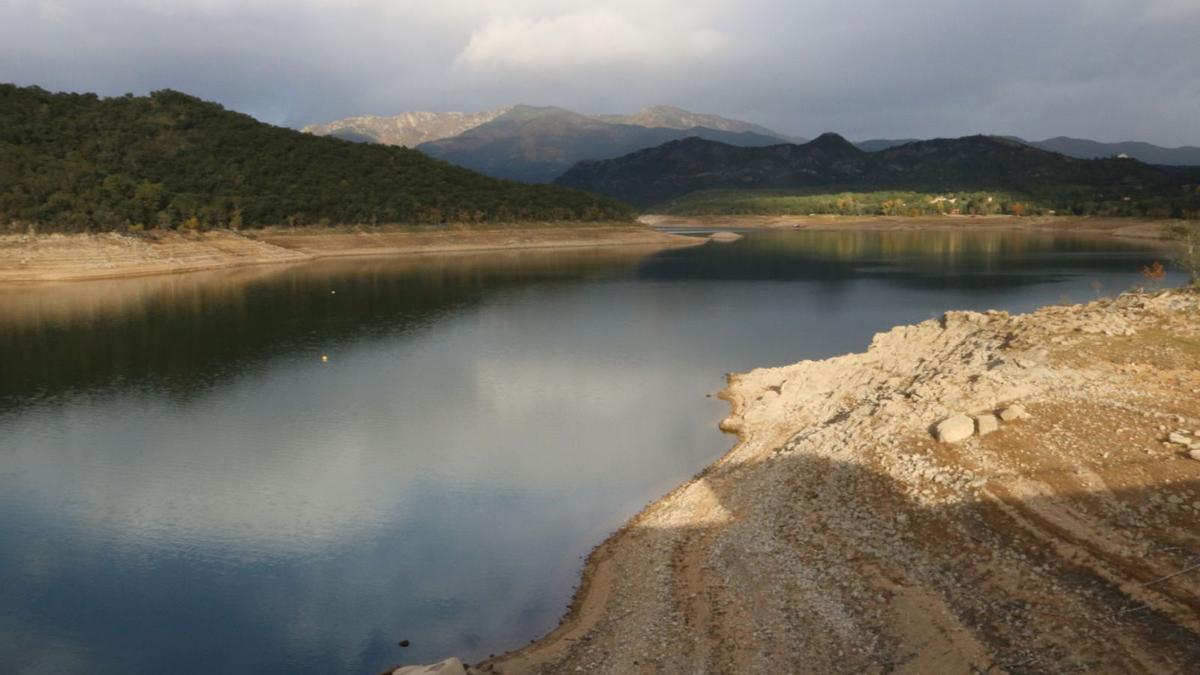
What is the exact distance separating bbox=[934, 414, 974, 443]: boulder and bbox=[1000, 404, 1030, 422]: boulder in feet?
2.61

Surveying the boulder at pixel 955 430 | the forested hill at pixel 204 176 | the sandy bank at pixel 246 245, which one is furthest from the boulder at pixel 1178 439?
the forested hill at pixel 204 176

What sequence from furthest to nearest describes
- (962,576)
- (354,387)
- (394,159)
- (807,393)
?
(394,159) < (354,387) < (807,393) < (962,576)

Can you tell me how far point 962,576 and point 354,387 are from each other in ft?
82.3

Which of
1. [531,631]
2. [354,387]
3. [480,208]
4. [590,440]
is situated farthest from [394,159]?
[531,631]

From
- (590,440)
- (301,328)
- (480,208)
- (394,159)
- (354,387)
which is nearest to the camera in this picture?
(590,440)

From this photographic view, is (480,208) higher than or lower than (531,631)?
higher

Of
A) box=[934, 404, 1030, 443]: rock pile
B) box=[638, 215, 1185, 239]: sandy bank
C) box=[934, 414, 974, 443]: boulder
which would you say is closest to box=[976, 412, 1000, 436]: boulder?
box=[934, 404, 1030, 443]: rock pile

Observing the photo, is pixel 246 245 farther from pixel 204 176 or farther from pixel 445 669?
pixel 445 669

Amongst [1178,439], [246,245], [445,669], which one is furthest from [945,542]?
[246,245]

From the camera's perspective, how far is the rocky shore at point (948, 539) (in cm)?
1105

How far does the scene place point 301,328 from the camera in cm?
4631

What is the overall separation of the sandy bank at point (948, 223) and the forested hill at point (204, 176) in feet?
177

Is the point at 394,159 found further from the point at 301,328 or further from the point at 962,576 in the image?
the point at 962,576

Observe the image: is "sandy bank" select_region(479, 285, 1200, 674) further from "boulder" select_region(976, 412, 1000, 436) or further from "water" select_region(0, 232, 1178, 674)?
"water" select_region(0, 232, 1178, 674)
